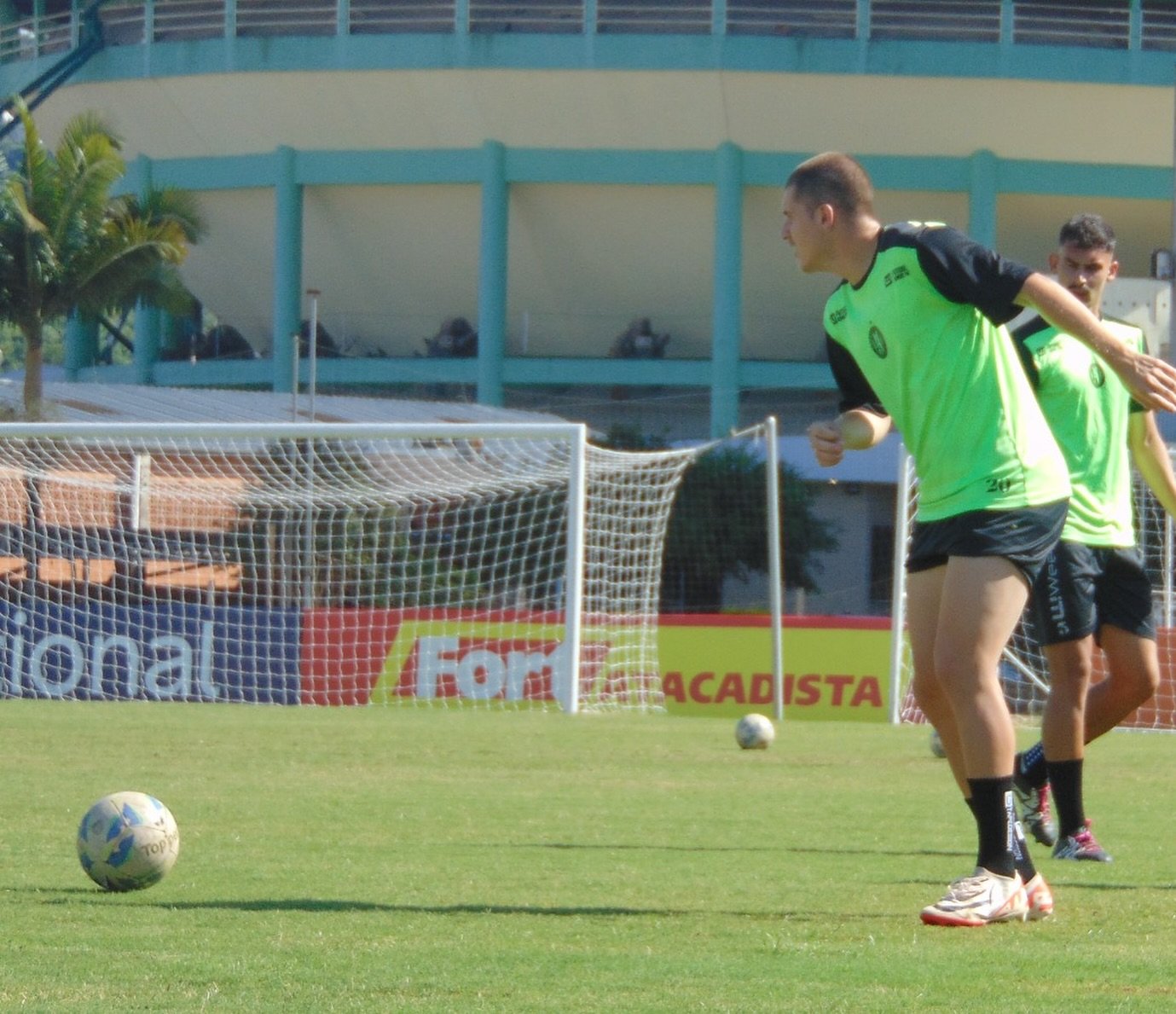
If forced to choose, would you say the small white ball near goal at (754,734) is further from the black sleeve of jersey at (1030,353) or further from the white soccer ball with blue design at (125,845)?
the white soccer ball with blue design at (125,845)

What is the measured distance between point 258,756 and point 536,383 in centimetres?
2808

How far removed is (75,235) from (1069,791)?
26.0 meters

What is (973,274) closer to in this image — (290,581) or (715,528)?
(290,581)

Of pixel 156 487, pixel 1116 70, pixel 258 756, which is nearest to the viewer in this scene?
pixel 258 756

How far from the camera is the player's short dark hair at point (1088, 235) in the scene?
6.40 metres

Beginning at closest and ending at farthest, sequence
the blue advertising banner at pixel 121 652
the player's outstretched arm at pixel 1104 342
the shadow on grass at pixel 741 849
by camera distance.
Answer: the player's outstretched arm at pixel 1104 342 < the shadow on grass at pixel 741 849 < the blue advertising banner at pixel 121 652

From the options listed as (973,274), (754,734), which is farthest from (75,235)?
(973,274)

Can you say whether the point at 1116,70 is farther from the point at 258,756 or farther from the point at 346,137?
the point at 258,756

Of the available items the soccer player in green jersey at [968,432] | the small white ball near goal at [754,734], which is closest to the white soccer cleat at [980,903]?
the soccer player in green jersey at [968,432]

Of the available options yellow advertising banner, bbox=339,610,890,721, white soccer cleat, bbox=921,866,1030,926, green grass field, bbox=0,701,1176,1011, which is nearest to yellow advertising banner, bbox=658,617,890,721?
yellow advertising banner, bbox=339,610,890,721

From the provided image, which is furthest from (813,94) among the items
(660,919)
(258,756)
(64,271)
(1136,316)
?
(660,919)

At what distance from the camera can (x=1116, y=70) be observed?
35.0 m

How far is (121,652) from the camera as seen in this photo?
699 inches

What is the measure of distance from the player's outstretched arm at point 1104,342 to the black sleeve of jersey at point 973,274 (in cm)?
4
